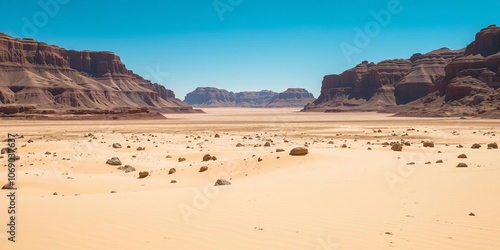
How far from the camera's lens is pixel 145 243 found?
5.88 meters

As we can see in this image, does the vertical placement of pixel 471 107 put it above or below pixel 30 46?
below

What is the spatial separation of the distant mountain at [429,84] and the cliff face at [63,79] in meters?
84.1

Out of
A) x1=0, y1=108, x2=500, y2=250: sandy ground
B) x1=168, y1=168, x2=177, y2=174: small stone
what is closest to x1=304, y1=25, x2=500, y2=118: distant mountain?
x1=0, y1=108, x2=500, y2=250: sandy ground

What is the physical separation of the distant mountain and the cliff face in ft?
276

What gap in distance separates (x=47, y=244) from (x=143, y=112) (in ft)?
294

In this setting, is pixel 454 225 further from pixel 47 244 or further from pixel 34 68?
pixel 34 68

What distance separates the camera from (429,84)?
14912 centimetres

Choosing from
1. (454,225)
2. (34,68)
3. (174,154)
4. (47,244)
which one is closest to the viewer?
(47,244)

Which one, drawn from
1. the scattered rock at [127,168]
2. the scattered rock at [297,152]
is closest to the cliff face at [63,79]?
the scattered rock at [127,168]

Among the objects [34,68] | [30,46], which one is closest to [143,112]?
[34,68]

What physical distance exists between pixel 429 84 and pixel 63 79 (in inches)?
5288

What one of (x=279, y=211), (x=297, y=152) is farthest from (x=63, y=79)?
(x=279, y=211)

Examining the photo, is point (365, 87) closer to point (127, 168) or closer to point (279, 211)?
point (127, 168)

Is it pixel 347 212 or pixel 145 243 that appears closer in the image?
pixel 145 243
